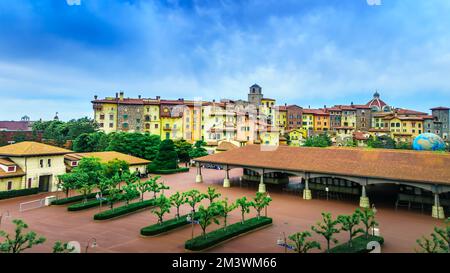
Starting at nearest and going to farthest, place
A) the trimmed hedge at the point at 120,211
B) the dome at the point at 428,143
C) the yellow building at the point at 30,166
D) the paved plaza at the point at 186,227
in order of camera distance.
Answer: the paved plaza at the point at 186,227, the trimmed hedge at the point at 120,211, the yellow building at the point at 30,166, the dome at the point at 428,143

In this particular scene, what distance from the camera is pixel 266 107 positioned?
104375 mm

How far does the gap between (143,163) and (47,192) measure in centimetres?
1371

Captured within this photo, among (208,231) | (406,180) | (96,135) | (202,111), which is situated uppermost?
(202,111)

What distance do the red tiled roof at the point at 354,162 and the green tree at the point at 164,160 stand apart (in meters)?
11.9

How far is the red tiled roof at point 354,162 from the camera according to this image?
27562 millimetres

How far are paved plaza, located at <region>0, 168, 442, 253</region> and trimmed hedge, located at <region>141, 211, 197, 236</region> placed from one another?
41cm

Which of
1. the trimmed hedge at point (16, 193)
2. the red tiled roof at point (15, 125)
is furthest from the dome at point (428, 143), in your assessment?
the red tiled roof at point (15, 125)

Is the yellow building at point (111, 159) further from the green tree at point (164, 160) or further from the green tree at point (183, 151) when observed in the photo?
the green tree at point (183, 151)

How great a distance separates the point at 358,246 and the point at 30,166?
3161 cm

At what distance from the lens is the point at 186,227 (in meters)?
23.3

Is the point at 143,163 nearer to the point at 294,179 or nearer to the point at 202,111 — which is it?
the point at 294,179

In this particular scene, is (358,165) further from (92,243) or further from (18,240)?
(18,240)

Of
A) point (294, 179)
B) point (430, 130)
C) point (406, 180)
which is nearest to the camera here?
point (406, 180)

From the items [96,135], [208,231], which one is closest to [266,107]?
[96,135]
